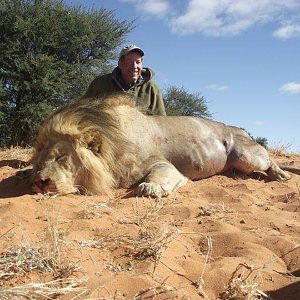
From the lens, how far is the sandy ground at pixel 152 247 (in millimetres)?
2293

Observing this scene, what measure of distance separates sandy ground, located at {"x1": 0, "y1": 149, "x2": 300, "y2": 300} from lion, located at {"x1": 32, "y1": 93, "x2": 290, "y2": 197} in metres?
0.27

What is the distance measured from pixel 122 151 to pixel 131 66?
217cm

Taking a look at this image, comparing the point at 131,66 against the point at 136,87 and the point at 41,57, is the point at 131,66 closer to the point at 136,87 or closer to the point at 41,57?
the point at 136,87

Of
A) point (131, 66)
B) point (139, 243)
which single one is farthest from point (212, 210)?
point (131, 66)

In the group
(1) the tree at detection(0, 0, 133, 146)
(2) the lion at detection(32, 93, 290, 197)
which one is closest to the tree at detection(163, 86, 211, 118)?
(1) the tree at detection(0, 0, 133, 146)

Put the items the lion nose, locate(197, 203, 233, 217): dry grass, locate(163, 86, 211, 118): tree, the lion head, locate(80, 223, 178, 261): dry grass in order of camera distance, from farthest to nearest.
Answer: locate(163, 86, 211, 118): tree, the lion head, the lion nose, locate(197, 203, 233, 217): dry grass, locate(80, 223, 178, 261): dry grass

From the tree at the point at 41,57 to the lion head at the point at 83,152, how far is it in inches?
304

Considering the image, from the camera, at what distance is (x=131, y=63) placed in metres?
6.68

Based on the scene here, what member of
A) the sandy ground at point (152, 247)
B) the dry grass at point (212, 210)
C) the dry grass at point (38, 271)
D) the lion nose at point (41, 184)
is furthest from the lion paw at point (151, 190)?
the dry grass at point (38, 271)

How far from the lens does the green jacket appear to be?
676cm

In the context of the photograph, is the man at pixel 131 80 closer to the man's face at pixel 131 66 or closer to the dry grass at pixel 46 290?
the man's face at pixel 131 66

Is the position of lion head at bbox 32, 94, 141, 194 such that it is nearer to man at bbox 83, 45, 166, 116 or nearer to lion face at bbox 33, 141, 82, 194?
lion face at bbox 33, 141, 82, 194

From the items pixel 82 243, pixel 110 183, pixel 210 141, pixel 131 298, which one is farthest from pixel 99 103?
pixel 131 298

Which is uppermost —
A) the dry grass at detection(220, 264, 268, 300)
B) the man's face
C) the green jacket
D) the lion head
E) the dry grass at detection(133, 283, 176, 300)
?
the man's face
